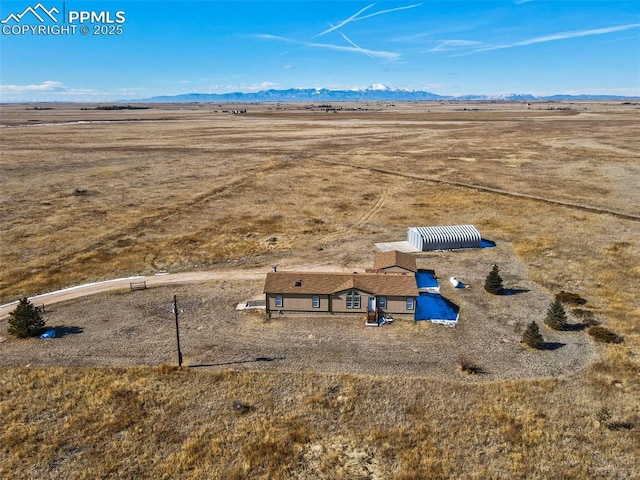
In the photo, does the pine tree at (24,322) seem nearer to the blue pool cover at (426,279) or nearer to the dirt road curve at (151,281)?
the dirt road curve at (151,281)

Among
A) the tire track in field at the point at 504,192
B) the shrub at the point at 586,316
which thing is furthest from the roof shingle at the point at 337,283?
the tire track in field at the point at 504,192

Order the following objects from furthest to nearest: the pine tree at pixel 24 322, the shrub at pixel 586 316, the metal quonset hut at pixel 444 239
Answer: the metal quonset hut at pixel 444 239
the shrub at pixel 586 316
the pine tree at pixel 24 322

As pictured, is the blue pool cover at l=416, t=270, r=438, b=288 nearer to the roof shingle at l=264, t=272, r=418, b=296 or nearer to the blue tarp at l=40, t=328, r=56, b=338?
the roof shingle at l=264, t=272, r=418, b=296

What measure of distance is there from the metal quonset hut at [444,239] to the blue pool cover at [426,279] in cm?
651

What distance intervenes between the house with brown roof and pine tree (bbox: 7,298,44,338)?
18494 mm

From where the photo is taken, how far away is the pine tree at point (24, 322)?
33.5 meters

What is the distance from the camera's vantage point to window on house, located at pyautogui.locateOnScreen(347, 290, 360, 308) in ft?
121

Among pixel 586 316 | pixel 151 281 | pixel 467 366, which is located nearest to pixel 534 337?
pixel 467 366

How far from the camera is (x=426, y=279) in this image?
147 ft

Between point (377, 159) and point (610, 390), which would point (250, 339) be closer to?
point (610, 390)

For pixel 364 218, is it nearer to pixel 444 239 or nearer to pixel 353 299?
pixel 444 239

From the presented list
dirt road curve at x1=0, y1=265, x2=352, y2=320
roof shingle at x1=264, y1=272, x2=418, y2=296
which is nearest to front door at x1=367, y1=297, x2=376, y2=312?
roof shingle at x1=264, y1=272, x2=418, y2=296

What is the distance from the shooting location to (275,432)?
2483cm

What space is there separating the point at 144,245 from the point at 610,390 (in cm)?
5078
